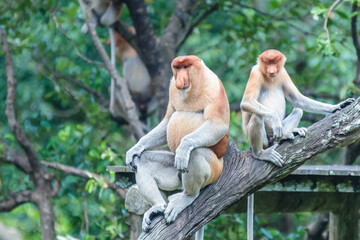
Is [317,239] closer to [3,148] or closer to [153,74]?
[153,74]

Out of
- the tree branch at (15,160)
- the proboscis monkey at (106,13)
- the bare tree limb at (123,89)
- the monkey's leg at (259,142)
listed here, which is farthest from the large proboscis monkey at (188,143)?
the proboscis monkey at (106,13)

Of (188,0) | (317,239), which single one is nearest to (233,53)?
(188,0)

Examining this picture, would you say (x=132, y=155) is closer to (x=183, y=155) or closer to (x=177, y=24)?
(x=183, y=155)

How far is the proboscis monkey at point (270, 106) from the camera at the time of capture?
110 inches

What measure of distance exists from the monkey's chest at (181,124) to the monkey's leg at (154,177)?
15cm

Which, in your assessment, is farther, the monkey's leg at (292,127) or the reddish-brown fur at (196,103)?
the monkey's leg at (292,127)

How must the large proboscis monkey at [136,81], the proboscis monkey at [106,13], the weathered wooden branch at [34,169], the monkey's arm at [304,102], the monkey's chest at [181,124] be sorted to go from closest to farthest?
the monkey's chest at [181,124]
the monkey's arm at [304,102]
the weathered wooden branch at [34,169]
the proboscis monkey at [106,13]
the large proboscis monkey at [136,81]

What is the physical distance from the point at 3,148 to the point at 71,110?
4.05 ft

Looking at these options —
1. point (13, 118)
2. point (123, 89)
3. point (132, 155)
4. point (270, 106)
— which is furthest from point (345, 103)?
point (13, 118)

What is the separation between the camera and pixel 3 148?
5.15 m

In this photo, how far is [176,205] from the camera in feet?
8.83

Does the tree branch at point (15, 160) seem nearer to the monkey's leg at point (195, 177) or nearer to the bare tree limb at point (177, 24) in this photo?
the bare tree limb at point (177, 24)

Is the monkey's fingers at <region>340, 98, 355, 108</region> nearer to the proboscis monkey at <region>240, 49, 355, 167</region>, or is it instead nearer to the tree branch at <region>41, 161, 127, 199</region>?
the proboscis monkey at <region>240, 49, 355, 167</region>

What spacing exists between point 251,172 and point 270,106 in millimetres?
587
